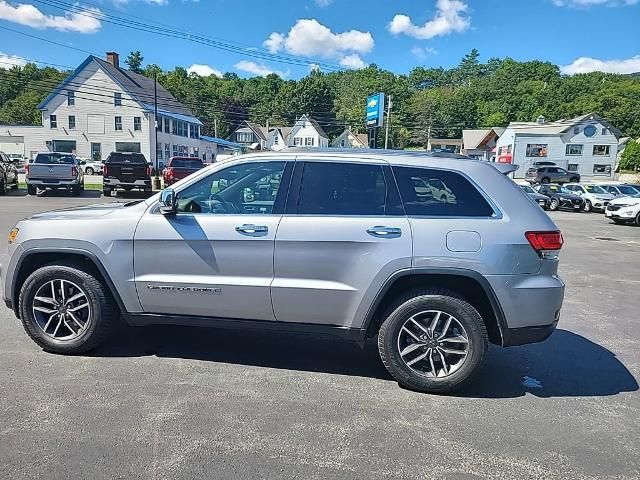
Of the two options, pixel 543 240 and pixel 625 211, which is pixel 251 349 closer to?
pixel 543 240

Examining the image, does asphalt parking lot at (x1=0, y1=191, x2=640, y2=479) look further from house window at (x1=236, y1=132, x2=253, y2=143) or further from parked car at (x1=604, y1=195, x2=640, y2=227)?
house window at (x1=236, y1=132, x2=253, y2=143)

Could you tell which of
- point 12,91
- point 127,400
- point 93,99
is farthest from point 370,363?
point 12,91

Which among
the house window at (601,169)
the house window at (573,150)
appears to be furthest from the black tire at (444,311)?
the house window at (601,169)

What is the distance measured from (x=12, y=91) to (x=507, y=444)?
11142cm

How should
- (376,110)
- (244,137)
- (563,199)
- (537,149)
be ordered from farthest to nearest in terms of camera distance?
(244,137)
(537,149)
(563,199)
(376,110)

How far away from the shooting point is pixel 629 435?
326 centimetres

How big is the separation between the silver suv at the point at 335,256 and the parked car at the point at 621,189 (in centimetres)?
2317

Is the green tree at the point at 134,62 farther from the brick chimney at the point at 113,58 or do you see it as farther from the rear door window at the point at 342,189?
the rear door window at the point at 342,189

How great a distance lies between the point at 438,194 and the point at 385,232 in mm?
543

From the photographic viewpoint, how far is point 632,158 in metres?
50.5

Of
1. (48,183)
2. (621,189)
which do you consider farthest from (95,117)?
(621,189)

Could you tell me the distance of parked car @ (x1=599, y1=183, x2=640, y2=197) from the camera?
23.0m

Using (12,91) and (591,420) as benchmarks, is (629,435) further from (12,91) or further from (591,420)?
(12,91)

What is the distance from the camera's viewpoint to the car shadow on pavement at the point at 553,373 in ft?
12.9
